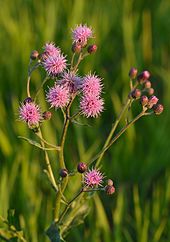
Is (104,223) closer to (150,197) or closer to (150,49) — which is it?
(150,197)

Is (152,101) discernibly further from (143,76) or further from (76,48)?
(76,48)

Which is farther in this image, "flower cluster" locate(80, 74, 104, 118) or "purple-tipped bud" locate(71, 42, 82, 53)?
"purple-tipped bud" locate(71, 42, 82, 53)

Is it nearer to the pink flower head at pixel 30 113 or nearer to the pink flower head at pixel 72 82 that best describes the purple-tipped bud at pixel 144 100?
the pink flower head at pixel 72 82

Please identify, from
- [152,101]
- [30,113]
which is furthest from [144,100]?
[30,113]

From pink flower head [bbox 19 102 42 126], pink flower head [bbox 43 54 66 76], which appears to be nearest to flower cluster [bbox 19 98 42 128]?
pink flower head [bbox 19 102 42 126]

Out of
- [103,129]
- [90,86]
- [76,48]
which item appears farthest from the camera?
[103,129]

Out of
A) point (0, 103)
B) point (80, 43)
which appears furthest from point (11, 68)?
point (80, 43)

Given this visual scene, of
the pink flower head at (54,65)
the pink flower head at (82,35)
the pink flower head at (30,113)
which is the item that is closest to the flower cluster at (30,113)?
the pink flower head at (30,113)

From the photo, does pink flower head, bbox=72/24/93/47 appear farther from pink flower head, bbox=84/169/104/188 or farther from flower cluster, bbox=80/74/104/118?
pink flower head, bbox=84/169/104/188
